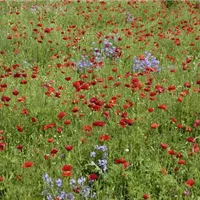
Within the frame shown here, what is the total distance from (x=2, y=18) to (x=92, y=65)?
3954mm

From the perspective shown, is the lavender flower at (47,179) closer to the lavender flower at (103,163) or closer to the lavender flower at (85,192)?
the lavender flower at (85,192)

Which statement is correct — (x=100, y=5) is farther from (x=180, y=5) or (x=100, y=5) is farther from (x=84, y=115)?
(x=84, y=115)

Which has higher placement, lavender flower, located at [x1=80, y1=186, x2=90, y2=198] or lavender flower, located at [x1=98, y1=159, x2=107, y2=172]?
lavender flower, located at [x1=98, y1=159, x2=107, y2=172]

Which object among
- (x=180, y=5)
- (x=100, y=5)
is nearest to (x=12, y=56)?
(x=100, y=5)

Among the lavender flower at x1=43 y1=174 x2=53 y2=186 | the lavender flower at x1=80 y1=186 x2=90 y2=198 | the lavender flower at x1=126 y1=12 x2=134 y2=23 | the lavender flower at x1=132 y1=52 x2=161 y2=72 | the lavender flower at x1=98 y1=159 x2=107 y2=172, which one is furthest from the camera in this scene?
the lavender flower at x1=126 y1=12 x2=134 y2=23

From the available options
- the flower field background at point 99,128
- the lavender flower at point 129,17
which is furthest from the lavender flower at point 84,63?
the lavender flower at point 129,17

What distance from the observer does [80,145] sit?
137 inches

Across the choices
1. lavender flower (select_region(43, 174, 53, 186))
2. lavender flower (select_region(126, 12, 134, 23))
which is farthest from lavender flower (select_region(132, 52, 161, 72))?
lavender flower (select_region(126, 12, 134, 23))

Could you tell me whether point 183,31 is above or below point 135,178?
above

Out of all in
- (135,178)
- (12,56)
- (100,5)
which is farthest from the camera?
(100,5)

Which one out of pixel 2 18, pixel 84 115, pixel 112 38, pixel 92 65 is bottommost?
pixel 84 115

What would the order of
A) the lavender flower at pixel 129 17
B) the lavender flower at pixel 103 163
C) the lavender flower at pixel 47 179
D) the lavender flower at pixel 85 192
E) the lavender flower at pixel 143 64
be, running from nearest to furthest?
1. the lavender flower at pixel 85 192
2. the lavender flower at pixel 47 179
3. the lavender flower at pixel 103 163
4. the lavender flower at pixel 143 64
5. the lavender flower at pixel 129 17

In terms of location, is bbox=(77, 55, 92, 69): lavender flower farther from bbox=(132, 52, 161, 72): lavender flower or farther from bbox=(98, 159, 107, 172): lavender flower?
bbox=(98, 159, 107, 172): lavender flower

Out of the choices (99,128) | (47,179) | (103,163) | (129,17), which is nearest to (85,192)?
(47,179)
